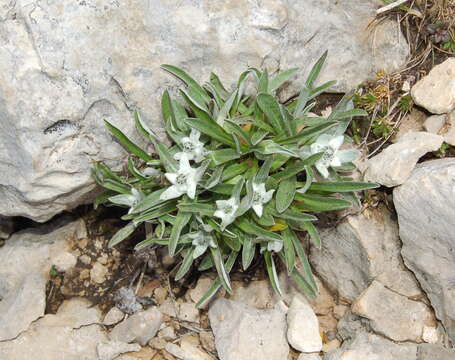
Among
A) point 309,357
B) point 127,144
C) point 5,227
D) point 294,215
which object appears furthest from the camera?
point 5,227

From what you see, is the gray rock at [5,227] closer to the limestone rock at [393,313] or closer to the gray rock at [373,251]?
the gray rock at [373,251]

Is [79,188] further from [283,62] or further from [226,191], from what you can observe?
[283,62]

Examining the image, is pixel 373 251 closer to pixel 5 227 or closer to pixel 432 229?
pixel 432 229

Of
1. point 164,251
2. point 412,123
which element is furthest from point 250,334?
point 412,123

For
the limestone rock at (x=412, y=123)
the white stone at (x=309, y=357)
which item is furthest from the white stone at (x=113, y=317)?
the limestone rock at (x=412, y=123)

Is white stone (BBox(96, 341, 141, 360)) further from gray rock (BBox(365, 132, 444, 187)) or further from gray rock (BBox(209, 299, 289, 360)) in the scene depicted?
gray rock (BBox(365, 132, 444, 187))

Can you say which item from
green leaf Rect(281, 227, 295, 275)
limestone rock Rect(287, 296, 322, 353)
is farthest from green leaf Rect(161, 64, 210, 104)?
limestone rock Rect(287, 296, 322, 353)
